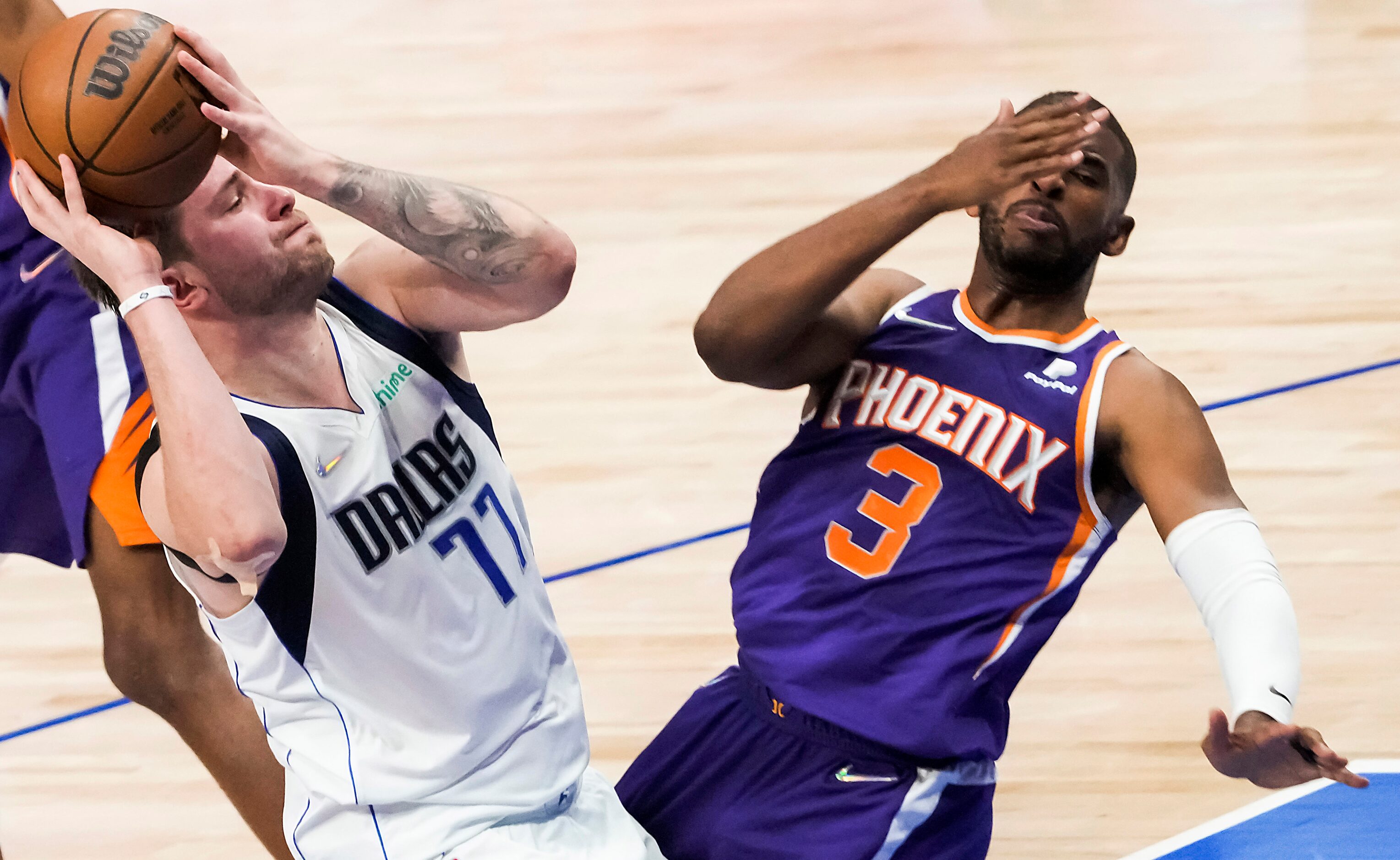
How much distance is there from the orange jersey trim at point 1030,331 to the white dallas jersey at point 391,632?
87 cm

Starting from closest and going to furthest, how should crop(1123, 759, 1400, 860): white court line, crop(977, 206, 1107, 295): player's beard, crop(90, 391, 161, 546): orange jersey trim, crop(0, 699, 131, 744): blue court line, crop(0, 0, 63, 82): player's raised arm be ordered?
crop(977, 206, 1107, 295): player's beard
crop(0, 0, 63, 82): player's raised arm
crop(90, 391, 161, 546): orange jersey trim
crop(1123, 759, 1400, 860): white court line
crop(0, 699, 131, 744): blue court line

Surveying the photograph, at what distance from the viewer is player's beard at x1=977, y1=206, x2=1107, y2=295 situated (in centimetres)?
245

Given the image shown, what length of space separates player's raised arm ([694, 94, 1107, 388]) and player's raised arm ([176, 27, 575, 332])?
1.02 feet

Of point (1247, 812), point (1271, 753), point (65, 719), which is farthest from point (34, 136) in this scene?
point (1247, 812)

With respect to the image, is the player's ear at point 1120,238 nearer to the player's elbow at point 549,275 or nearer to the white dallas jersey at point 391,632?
the player's elbow at point 549,275

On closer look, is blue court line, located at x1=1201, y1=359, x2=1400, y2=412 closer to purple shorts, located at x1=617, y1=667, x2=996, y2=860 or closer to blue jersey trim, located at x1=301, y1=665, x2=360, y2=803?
purple shorts, located at x1=617, y1=667, x2=996, y2=860

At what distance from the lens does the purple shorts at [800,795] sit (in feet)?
8.18

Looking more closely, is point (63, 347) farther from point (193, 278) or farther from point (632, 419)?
point (632, 419)

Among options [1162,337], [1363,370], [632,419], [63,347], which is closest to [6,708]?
[63,347]

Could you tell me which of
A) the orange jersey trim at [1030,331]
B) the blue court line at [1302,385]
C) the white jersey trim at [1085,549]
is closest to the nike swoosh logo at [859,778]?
the white jersey trim at [1085,549]

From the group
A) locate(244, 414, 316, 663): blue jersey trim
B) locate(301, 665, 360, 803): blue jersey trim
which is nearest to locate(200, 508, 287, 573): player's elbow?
locate(244, 414, 316, 663): blue jersey trim

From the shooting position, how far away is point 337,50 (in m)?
7.79

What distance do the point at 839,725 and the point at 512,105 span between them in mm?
5191

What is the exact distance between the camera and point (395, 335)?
8.45 ft
